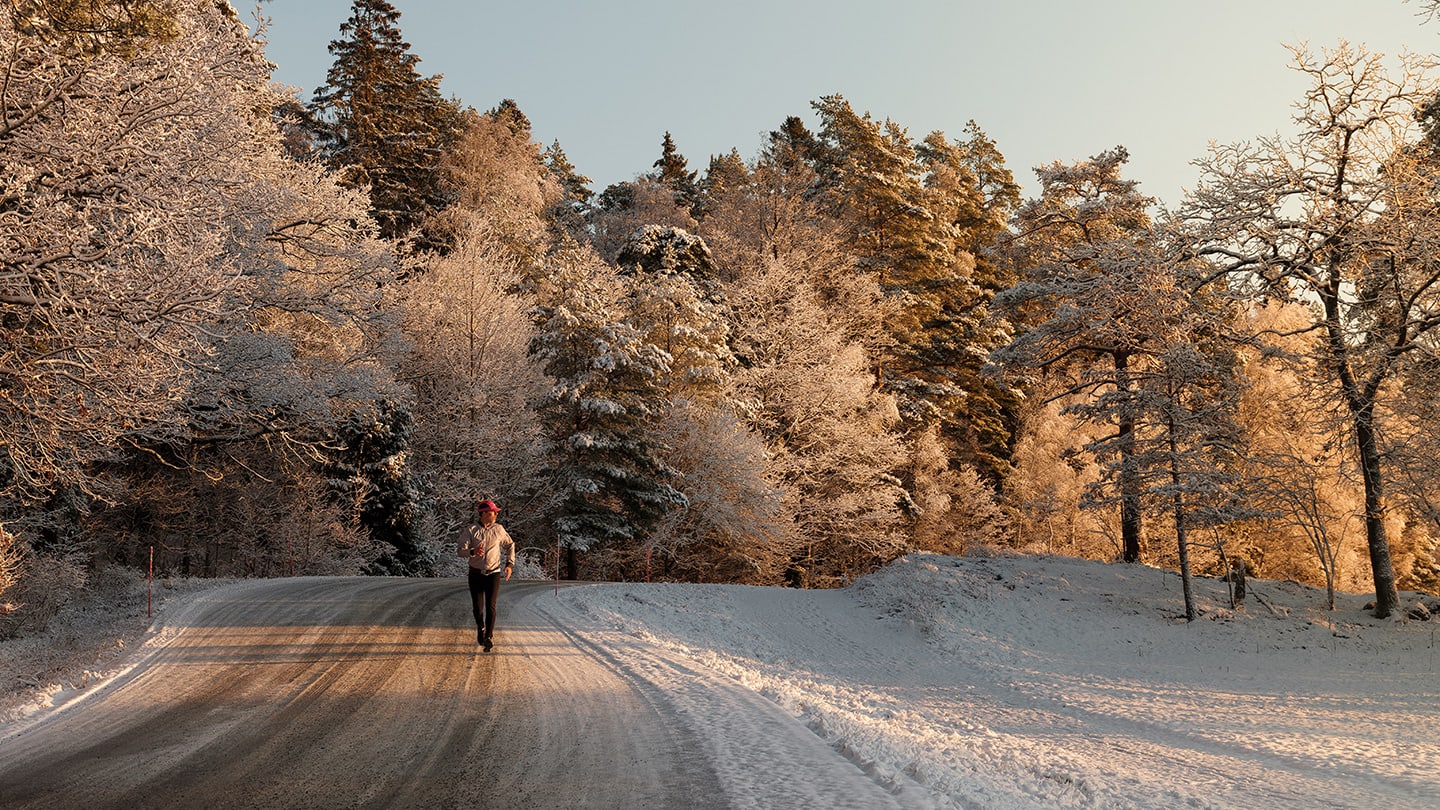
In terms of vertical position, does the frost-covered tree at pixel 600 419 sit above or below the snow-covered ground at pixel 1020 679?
above

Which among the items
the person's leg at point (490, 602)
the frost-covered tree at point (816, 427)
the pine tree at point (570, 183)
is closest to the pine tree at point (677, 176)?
the pine tree at point (570, 183)

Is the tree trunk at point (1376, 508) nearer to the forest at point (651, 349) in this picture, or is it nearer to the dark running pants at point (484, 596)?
the forest at point (651, 349)

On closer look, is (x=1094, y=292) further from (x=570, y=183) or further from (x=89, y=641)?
(x=570, y=183)

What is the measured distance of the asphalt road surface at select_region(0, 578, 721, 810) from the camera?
5223 millimetres

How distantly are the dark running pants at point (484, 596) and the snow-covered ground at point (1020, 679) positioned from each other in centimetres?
153

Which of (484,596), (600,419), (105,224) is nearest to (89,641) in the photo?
(105,224)

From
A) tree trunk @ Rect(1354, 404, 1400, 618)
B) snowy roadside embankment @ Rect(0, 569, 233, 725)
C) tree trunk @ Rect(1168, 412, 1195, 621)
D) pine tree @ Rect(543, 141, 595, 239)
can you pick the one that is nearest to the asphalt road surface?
snowy roadside embankment @ Rect(0, 569, 233, 725)

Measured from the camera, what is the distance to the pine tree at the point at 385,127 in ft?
151

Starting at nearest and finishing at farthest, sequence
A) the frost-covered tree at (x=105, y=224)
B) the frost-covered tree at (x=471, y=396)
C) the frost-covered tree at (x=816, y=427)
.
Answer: the frost-covered tree at (x=105, y=224) → the frost-covered tree at (x=471, y=396) → the frost-covered tree at (x=816, y=427)

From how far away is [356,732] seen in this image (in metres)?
6.68

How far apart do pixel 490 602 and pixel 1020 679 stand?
1169 centimetres

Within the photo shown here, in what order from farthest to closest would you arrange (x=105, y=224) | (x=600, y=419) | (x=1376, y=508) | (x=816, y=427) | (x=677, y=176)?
(x=677, y=176), (x=816, y=427), (x=600, y=419), (x=1376, y=508), (x=105, y=224)

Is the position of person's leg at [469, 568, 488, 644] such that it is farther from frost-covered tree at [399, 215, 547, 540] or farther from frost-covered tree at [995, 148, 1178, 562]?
frost-covered tree at [399, 215, 547, 540]

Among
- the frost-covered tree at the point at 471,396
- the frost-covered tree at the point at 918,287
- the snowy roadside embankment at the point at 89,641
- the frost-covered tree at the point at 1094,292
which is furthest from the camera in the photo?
the frost-covered tree at the point at 918,287
